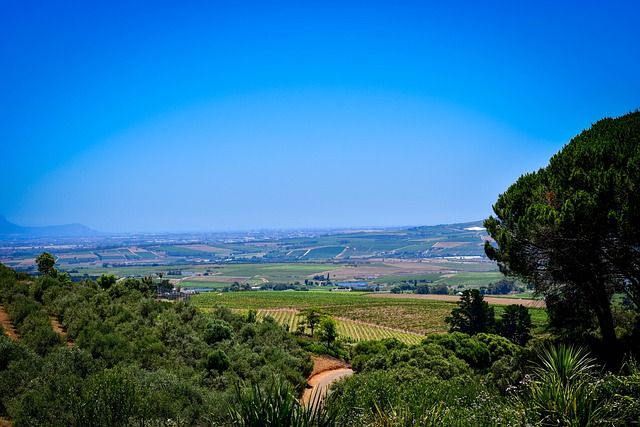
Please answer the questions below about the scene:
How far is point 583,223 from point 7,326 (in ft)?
73.6

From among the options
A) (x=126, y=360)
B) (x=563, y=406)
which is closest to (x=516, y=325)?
(x=126, y=360)

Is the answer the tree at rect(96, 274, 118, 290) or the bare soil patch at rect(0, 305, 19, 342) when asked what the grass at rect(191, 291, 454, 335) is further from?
the bare soil patch at rect(0, 305, 19, 342)

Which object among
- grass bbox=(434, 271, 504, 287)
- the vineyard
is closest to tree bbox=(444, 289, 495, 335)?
the vineyard

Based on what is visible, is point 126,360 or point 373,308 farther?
point 373,308

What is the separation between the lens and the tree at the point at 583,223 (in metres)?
12.7

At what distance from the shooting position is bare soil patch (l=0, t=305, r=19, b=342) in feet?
55.9

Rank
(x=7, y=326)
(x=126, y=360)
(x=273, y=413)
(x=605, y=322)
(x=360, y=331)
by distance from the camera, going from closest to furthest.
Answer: (x=273, y=413)
(x=605, y=322)
(x=126, y=360)
(x=7, y=326)
(x=360, y=331)

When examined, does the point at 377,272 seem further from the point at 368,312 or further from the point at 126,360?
the point at 126,360

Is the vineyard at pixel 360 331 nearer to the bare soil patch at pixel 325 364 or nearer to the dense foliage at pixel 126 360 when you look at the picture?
Result: the bare soil patch at pixel 325 364

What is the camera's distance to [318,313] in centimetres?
4306

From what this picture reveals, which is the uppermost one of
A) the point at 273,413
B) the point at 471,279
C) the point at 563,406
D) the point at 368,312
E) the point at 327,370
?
the point at 273,413

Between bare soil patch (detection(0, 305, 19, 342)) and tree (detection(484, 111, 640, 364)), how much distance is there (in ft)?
63.8

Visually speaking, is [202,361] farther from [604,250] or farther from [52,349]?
[604,250]

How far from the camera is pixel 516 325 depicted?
4106cm
